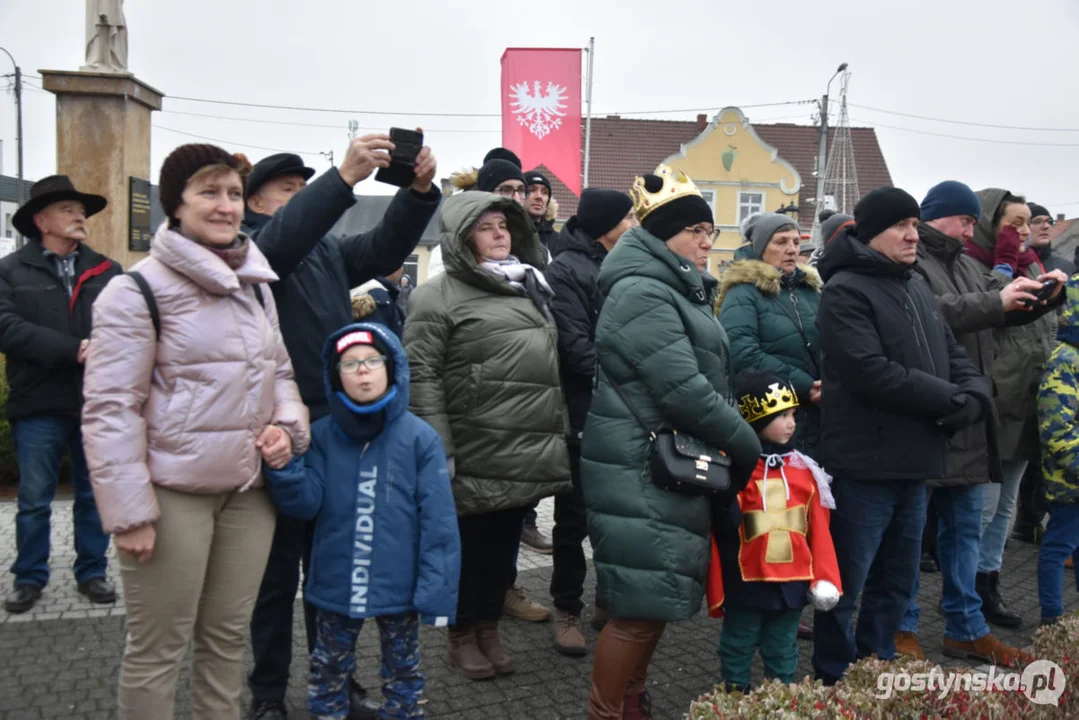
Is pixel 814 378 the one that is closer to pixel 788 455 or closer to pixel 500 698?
pixel 788 455

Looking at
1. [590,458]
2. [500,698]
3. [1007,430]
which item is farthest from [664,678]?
[1007,430]

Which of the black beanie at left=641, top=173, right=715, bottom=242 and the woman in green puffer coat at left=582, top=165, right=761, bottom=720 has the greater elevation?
the black beanie at left=641, top=173, right=715, bottom=242

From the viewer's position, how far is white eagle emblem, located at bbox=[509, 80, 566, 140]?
528 inches

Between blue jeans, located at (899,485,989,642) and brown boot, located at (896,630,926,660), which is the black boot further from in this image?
brown boot, located at (896,630,926,660)

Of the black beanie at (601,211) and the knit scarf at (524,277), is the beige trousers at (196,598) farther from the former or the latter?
the black beanie at (601,211)

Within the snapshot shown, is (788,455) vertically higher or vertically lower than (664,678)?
higher

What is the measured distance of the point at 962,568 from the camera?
464 centimetres

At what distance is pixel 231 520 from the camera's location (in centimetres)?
300

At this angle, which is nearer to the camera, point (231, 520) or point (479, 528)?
point (231, 520)

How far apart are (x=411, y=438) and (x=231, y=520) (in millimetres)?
706

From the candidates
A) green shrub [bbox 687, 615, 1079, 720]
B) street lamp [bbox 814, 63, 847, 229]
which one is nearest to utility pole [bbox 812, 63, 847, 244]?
street lamp [bbox 814, 63, 847, 229]

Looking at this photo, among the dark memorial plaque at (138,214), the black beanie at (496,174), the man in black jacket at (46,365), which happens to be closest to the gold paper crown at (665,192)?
the black beanie at (496,174)

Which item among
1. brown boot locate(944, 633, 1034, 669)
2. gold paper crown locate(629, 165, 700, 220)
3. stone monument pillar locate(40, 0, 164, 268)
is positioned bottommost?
brown boot locate(944, 633, 1034, 669)

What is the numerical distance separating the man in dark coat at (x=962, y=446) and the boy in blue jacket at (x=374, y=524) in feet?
8.42
